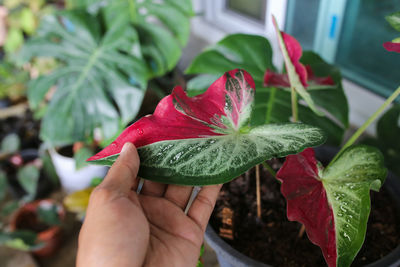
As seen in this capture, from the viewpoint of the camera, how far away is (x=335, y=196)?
49cm

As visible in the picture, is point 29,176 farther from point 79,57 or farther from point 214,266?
point 214,266

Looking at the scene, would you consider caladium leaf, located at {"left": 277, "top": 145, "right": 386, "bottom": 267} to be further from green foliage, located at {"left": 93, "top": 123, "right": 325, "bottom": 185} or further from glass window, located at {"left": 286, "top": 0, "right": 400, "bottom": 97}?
glass window, located at {"left": 286, "top": 0, "right": 400, "bottom": 97}

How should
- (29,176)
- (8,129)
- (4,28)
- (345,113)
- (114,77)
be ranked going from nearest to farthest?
1. (345,113)
2. (114,77)
3. (29,176)
4. (8,129)
5. (4,28)

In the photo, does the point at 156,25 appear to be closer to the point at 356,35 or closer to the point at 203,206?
the point at 356,35

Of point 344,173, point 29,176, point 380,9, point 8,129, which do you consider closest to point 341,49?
point 380,9

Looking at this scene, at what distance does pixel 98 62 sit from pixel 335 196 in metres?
A: 0.89

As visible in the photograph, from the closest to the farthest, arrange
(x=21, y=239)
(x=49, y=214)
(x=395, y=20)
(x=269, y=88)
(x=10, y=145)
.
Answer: (x=395, y=20) → (x=269, y=88) → (x=21, y=239) → (x=49, y=214) → (x=10, y=145)

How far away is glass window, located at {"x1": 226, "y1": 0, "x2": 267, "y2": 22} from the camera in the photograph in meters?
1.42

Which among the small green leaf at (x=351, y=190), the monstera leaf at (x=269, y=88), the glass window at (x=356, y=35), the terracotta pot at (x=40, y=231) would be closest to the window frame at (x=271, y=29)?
the glass window at (x=356, y=35)

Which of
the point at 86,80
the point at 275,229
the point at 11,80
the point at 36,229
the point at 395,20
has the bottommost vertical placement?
the point at 36,229

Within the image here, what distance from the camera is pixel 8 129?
169cm

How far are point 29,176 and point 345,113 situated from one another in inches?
47.3

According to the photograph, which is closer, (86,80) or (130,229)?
(130,229)

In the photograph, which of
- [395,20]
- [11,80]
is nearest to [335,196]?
[395,20]
